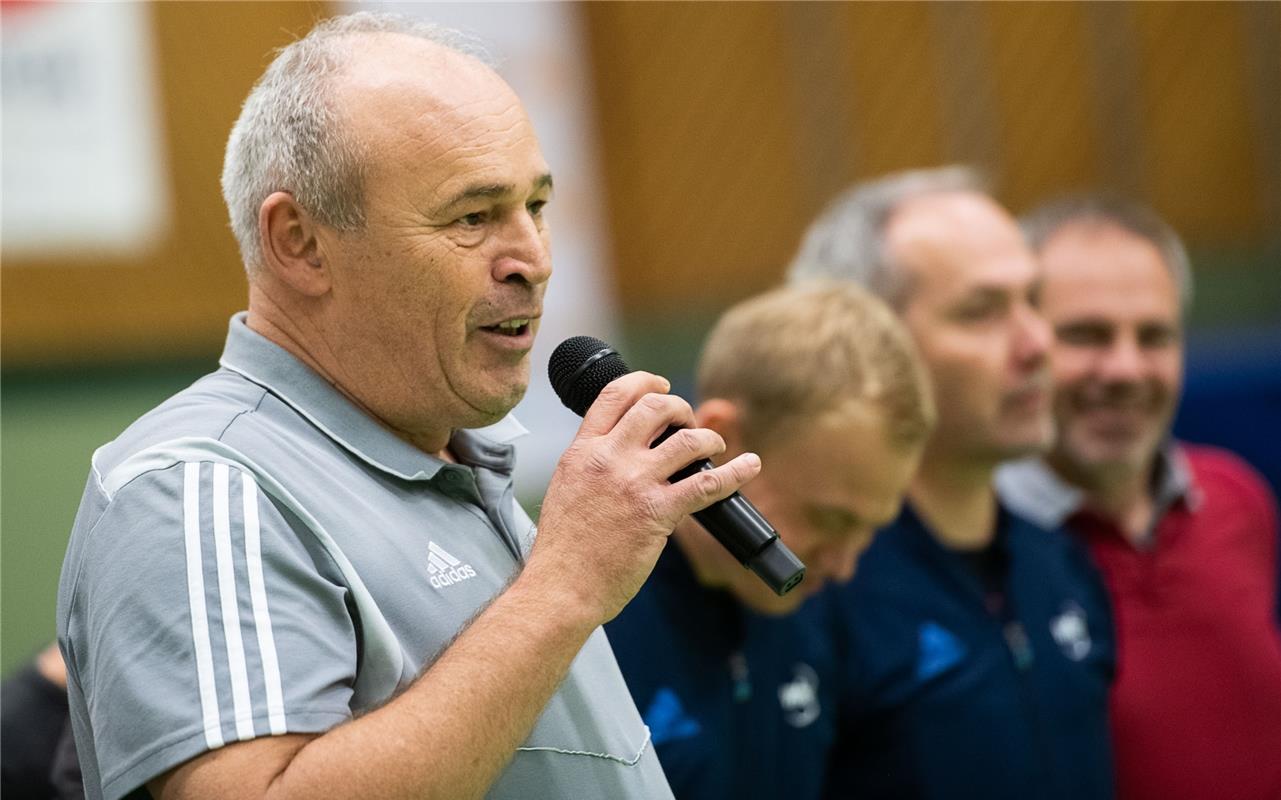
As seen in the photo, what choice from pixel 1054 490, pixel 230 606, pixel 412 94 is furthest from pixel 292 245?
pixel 1054 490

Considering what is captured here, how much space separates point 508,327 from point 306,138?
30 centimetres

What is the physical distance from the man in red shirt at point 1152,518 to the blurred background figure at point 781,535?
33.1 inches

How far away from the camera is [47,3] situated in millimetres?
4699

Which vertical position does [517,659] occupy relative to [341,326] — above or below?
below

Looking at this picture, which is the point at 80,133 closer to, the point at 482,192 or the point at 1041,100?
the point at 482,192

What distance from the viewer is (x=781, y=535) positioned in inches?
82.0

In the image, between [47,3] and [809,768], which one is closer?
[809,768]

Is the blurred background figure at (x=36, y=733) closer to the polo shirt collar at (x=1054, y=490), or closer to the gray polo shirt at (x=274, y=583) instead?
the gray polo shirt at (x=274, y=583)

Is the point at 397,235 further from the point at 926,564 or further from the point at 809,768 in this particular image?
the point at 926,564

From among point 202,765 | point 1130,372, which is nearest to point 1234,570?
point 1130,372

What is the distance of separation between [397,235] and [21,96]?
12.3 ft

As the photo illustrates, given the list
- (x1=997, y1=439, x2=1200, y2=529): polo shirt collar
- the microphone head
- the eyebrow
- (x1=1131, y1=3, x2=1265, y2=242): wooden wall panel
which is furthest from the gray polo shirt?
(x1=1131, y1=3, x2=1265, y2=242): wooden wall panel

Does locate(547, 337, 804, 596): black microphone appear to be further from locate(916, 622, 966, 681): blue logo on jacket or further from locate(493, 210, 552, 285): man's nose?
locate(916, 622, 966, 681): blue logo on jacket

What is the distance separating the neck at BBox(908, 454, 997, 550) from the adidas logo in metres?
1.48
